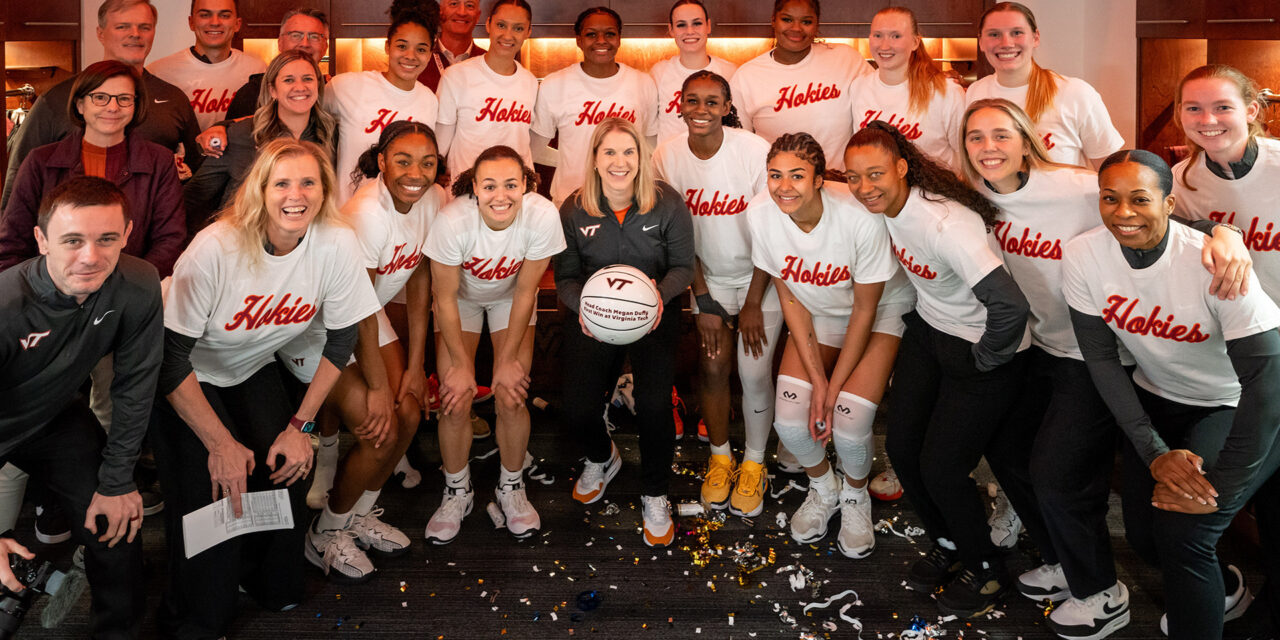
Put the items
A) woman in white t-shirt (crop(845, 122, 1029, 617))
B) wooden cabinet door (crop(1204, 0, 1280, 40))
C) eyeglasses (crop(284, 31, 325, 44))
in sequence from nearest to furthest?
1. woman in white t-shirt (crop(845, 122, 1029, 617))
2. eyeglasses (crop(284, 31, 325, 44))
3. wooden cabinet door (crop(1204, 0, 1280, 40))

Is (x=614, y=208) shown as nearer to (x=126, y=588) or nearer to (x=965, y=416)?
(x=965, y=416)

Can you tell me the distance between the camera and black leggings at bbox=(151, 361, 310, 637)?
2.46m

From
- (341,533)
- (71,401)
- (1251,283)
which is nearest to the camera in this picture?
(1251,283)

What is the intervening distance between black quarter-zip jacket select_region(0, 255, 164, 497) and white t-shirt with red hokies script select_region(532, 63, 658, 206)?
6.17 feet

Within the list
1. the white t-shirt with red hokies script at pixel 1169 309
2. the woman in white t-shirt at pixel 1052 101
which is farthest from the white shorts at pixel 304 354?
the woman in white t-shirt at pixel 1052 101

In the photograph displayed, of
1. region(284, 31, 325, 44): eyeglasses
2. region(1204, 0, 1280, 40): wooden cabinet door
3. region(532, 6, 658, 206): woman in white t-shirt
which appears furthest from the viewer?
region(1204, 0, 1280, 40): wooden cabinet door

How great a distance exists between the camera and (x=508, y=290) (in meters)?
3.22

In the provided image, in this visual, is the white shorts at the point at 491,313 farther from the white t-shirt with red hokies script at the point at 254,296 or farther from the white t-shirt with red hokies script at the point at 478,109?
the white t-shirt with red hokies script at the point at 478,109

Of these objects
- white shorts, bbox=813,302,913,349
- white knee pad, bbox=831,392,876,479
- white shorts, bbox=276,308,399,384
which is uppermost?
white shorts, bbox=813,302,913,349

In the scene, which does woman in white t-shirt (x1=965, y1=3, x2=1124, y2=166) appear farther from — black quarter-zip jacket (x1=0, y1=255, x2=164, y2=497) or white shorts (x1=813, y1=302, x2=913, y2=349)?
black quarter-zip jacket (x1=0, y1=255, x2=164, y2=497)

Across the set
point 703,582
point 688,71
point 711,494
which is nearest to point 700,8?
point 688,71

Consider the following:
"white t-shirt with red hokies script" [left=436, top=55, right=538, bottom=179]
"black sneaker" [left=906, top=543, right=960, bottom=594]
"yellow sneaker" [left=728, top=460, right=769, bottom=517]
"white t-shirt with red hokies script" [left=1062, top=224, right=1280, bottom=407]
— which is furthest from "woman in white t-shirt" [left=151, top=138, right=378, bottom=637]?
"white t-shirt with red hokies script" [left=1062, top=224, right=1280, bottom=407]

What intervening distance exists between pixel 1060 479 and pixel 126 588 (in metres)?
2.45

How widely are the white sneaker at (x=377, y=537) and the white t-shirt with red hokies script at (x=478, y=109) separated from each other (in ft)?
4.80
